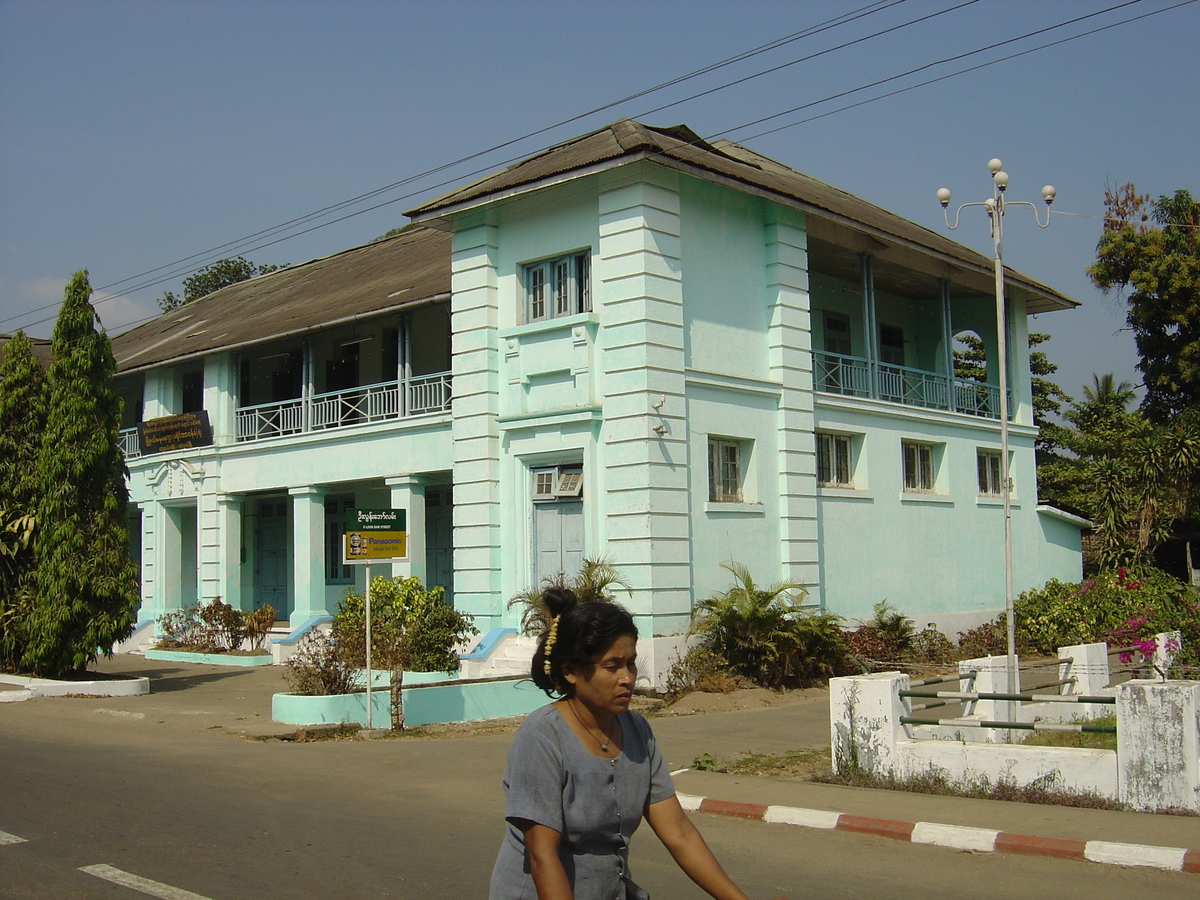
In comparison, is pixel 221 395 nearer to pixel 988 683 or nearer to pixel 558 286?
pixel 558 286

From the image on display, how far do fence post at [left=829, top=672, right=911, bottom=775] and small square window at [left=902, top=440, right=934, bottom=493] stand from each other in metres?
12.9

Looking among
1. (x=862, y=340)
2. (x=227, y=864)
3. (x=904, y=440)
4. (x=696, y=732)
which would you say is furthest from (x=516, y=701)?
(x=862, y=340)

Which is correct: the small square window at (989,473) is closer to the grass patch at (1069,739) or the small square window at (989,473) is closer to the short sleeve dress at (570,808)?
the grass patch at (1069,739)

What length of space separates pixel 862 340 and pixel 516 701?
1330 centimetres

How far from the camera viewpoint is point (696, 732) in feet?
42.2

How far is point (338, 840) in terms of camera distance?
7660mm

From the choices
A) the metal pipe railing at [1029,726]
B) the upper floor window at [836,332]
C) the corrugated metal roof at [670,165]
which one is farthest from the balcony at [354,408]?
the metal pipe railing at [1029,726]

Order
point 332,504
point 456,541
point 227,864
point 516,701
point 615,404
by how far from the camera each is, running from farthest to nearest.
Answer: point 332,504 < point 456,541 < point 615,404 < point 516,701 < point 227,864

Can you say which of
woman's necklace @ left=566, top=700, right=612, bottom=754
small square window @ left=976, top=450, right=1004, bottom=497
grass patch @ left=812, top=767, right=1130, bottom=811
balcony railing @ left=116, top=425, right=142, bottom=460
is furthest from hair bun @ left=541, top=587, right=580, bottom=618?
balcony railing @ left=116, top=425, right=142, bottom=460

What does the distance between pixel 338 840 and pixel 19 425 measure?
1399 cm

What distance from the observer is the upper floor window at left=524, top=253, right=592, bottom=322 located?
57.5 feet

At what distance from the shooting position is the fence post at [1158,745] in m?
7.96

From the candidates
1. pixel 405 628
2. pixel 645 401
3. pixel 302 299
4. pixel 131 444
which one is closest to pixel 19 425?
pixel 405 628

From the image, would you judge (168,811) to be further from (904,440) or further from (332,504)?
(332,504)
